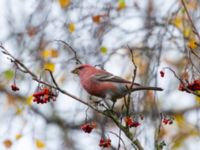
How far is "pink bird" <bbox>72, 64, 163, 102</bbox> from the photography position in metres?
5.29

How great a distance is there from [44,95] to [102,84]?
113 cm

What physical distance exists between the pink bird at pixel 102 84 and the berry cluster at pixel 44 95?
2.95 ft

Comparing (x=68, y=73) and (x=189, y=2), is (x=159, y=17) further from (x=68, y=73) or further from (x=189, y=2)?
(x=68, y=73)

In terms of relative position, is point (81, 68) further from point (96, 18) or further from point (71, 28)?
point (96, 18)

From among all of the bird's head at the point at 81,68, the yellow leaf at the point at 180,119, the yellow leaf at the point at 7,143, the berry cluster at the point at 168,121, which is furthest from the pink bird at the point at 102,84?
the yellow leaf at the point at 180,119

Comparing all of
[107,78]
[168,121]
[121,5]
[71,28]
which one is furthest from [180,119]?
[168,121]

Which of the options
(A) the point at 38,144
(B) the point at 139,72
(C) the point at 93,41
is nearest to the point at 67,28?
(C) the point at 93,41

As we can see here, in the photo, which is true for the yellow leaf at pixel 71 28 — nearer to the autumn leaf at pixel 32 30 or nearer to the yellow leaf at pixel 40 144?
the autumn leaf at pixel 32 30

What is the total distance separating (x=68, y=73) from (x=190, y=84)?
2.45m

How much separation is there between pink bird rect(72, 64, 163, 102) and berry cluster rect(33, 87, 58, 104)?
900mm

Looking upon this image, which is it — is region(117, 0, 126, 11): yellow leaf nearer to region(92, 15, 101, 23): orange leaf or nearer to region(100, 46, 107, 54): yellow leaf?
region(92, 15, 101, 23): orange leaf

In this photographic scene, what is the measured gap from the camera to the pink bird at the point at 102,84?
529cm

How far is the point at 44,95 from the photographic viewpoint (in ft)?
14.3

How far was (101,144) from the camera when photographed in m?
4.34
